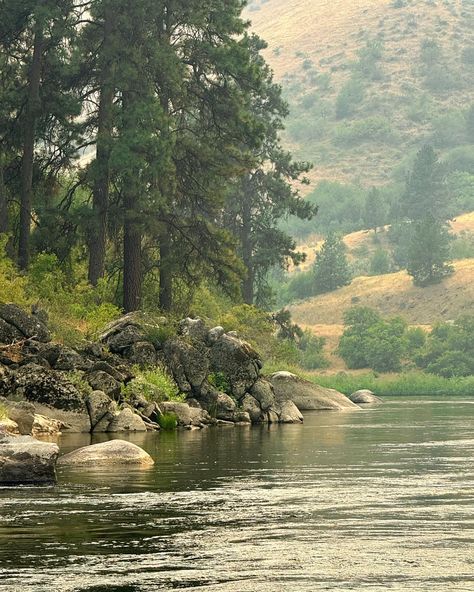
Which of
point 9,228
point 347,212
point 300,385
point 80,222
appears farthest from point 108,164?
point 347,212

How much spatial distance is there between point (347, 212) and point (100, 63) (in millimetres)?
133589

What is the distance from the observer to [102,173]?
51594 mm

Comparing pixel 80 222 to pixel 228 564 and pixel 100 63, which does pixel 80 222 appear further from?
pixel 228 564

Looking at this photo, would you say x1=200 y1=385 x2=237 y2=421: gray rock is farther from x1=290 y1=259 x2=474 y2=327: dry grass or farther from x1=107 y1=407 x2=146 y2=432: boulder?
x1=290 y1=259 x2=474 y2=327: dry grass

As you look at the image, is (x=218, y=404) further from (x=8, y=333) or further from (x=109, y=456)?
(x=109, y=456)

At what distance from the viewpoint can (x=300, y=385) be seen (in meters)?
55.9

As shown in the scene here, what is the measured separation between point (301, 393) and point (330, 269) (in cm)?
8683

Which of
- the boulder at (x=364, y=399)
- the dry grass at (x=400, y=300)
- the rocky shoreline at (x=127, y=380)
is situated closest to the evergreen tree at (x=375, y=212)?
the dry grass at (x=400, y=300)

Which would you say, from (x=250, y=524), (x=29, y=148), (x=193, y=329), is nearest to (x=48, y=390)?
(x=193, y=329)

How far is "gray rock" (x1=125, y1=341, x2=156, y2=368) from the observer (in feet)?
144

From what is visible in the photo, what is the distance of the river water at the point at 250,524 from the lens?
14336 mm

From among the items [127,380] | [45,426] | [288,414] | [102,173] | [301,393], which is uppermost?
[102,173]

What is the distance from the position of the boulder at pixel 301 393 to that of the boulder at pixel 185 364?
886 centimetres

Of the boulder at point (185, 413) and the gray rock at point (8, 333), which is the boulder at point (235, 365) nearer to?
the boulder at point (185, 413)
